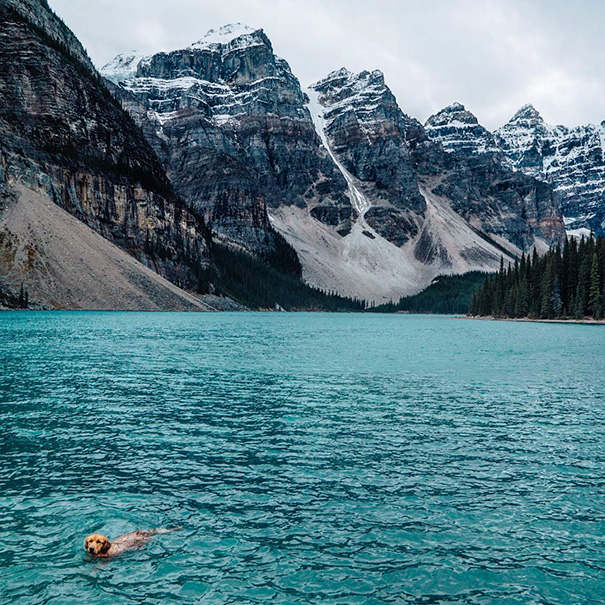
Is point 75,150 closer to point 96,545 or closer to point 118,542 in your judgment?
point 118,542

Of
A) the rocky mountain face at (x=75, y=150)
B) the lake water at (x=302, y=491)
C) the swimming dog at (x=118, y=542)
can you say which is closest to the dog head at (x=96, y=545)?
the swimming dog at (x=118, y=542)

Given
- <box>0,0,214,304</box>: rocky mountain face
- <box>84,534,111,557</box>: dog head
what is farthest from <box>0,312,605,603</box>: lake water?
<box>0,0,214,304</box>: rocky mountain face

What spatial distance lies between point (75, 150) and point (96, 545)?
16982 centimetres

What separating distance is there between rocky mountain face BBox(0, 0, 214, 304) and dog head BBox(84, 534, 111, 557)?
410 feet

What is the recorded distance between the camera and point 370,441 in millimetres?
19531

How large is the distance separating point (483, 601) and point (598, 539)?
13.9 feet

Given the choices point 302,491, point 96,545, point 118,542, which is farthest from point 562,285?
point 96,545

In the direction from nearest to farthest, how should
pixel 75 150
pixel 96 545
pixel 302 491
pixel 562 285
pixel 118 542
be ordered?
pixel 96 545, pixel 118 542, pixel 302 491, pixel 562 285, pixel 75 150

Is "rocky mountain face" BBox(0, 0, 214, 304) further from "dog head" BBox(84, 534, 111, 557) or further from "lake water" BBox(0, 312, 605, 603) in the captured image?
"dog head" BBox(84, 534, 111, 557)

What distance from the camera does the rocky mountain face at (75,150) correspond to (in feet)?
474

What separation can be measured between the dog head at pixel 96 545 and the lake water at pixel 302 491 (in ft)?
0.78

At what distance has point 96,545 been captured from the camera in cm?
1070

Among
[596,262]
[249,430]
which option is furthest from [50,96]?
[249,430]

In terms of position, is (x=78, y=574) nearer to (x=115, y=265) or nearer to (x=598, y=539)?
(x=598, y=539)
